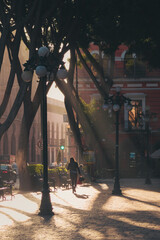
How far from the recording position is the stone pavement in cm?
1261

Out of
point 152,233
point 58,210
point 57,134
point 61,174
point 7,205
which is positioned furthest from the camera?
point 57,134

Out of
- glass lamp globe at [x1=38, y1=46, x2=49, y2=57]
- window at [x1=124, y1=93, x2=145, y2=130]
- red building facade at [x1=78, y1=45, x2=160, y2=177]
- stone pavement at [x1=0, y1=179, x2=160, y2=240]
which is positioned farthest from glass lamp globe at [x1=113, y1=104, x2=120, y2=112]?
window at [x1=124, y1=93, x2=145, y2=130]

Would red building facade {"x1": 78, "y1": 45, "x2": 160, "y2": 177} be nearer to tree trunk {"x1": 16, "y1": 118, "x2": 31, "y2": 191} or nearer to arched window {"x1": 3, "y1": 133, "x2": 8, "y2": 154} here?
tree trunk {"x1": 16, "y1": 118, "x2": 31, "y2": 191}

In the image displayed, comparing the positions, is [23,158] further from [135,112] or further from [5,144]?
[5,144]

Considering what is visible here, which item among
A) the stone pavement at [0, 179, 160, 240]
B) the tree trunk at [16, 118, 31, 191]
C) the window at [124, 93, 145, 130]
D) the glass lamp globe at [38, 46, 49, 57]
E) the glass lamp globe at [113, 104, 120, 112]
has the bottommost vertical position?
the stone pavement at [0, 179, 160, 240]

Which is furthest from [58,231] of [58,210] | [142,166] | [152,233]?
[142,166]

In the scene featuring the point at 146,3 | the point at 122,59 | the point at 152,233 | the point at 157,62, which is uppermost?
the point at 122,59

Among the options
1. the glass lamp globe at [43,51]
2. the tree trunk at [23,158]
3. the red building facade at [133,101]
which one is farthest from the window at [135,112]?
the glass lamp globe at [43,51]

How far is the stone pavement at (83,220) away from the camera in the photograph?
12606 millimetres

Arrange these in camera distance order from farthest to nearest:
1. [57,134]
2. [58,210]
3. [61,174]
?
1. [57,134]
2. [61,174]
3. [58,210]

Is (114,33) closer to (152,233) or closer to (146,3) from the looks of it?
(146,3)

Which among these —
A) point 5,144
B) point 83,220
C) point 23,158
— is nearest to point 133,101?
point 23,158

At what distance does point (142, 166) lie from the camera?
48.7 meters

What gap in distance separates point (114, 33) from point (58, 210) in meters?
6.31
